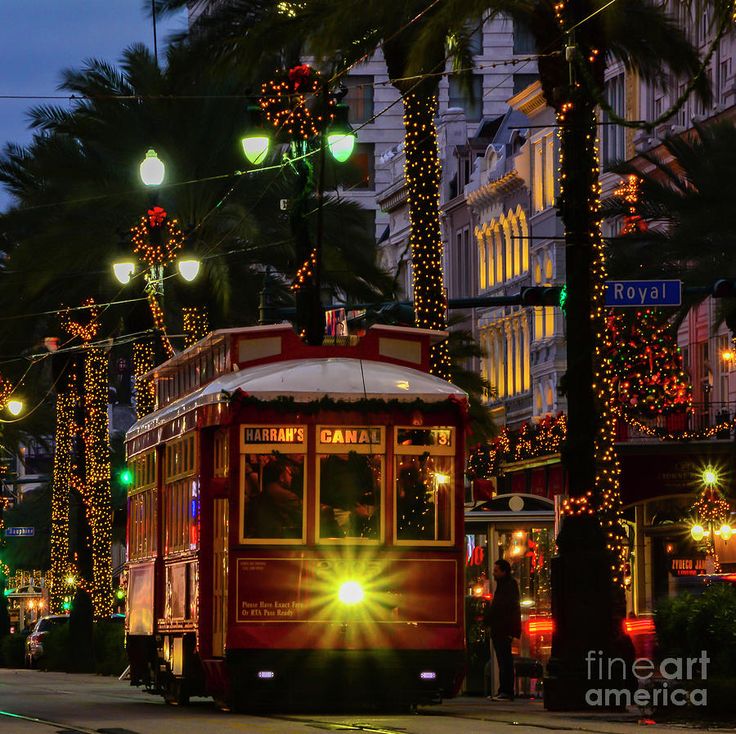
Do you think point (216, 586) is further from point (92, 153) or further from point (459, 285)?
point (459, 285)

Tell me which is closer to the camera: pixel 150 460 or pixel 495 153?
pixel 150 460

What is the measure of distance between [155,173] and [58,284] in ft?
28.4

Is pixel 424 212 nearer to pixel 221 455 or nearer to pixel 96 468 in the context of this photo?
pixel 221 455

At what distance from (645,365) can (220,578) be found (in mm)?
20860

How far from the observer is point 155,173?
1314 inches

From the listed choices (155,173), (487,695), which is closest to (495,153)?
(155,173)

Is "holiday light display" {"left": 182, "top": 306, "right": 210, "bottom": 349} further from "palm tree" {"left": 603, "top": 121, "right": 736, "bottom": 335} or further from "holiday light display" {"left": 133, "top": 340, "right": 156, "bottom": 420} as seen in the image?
"palm tree" {"left": 603, "top": 121, "right": 736, "bottom": 335}

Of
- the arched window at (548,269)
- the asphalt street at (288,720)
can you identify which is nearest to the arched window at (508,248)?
the arched window at (548,269)

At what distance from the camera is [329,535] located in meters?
21.5

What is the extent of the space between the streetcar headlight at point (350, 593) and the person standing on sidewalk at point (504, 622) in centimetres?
419

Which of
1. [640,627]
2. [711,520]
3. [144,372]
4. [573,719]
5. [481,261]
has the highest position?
[481,261]

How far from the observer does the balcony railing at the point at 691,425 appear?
48938 millimetres

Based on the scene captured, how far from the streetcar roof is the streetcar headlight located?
181 centimetres

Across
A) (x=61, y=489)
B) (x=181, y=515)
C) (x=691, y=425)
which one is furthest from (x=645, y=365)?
(x=181, y=515)
